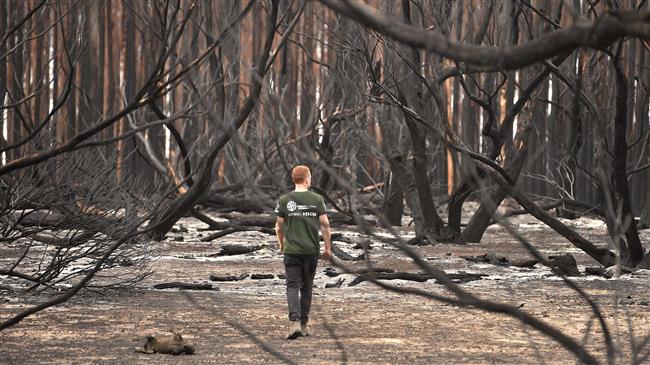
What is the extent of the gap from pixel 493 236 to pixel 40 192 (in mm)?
11087

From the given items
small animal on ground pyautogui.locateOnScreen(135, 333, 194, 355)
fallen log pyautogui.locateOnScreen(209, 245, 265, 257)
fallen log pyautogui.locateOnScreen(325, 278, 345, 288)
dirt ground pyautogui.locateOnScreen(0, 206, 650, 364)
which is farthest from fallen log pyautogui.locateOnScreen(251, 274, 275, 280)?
small animal on ground pyautogui.locateOnScreen(135, 333, 194, 355)

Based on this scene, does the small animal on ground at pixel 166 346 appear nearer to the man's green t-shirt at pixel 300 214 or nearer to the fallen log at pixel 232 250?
the man's green t-shirt at pixel 300 214

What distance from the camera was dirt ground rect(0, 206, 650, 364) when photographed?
6.88 meters

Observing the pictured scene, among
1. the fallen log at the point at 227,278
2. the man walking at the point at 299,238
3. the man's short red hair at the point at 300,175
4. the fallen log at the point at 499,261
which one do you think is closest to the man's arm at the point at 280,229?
the man walking at the point at 299,238

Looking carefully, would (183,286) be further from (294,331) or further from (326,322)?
(326,322)

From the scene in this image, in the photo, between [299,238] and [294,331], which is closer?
[294,331]

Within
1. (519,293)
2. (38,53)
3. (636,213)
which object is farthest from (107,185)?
(636,213)

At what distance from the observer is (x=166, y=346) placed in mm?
6883

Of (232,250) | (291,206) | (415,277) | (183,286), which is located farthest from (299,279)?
(232,250)

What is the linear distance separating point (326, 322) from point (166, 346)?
1.01 metres

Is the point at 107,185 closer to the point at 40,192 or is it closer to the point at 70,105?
the point at 40,192

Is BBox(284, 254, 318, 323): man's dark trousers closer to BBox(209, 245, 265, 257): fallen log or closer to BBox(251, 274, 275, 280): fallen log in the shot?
BBox(251, 274, 275, 280): fallen log

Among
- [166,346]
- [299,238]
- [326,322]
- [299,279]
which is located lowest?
[166,346]

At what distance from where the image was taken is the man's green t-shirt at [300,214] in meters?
7.69
